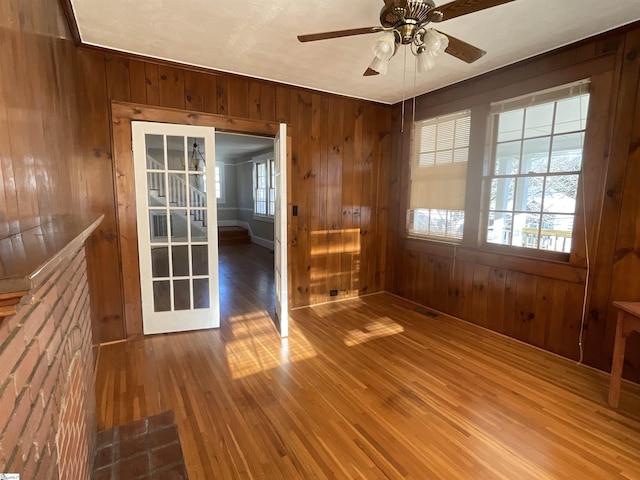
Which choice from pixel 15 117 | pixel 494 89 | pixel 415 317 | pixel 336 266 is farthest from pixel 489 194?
pixel 15 117

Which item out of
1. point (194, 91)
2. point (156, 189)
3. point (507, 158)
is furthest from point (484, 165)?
point (156, 189)

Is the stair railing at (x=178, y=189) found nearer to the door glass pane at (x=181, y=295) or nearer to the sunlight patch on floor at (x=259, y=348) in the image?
the door glass pane at (x=181, y=295)

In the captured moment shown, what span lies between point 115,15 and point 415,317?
12.1ft

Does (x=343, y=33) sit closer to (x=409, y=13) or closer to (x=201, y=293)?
(x=409, y=13)

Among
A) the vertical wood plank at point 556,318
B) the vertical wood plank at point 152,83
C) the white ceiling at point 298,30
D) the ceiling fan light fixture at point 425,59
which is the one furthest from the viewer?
the vertical wood plank at point 152,83

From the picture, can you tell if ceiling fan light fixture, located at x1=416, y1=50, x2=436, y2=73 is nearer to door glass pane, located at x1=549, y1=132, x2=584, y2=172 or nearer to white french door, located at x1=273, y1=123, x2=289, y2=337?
white french door, located at x1=273, y1=123, x2=289, y2=337

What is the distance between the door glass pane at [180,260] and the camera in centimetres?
303

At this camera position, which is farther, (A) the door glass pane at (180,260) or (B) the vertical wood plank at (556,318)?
(A) the door glass pane at (180,260)

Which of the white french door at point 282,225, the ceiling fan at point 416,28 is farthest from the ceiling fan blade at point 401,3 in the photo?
the white french door at point 282,225

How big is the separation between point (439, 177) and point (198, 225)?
2654mm

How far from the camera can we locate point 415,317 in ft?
11.7

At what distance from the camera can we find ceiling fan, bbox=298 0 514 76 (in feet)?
4.91

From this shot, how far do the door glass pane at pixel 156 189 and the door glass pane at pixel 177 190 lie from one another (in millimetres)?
67

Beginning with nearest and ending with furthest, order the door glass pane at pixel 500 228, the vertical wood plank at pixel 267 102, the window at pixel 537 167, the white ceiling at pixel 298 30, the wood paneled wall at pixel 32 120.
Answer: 1. the wood paneled wall at pixel 32 120
2. the white ceiling at pixel 298 30
3. the window at pixel 537 167
4. the door glass pane at pixel 500 228
5. the vertical wood plank at pixel 267 102
